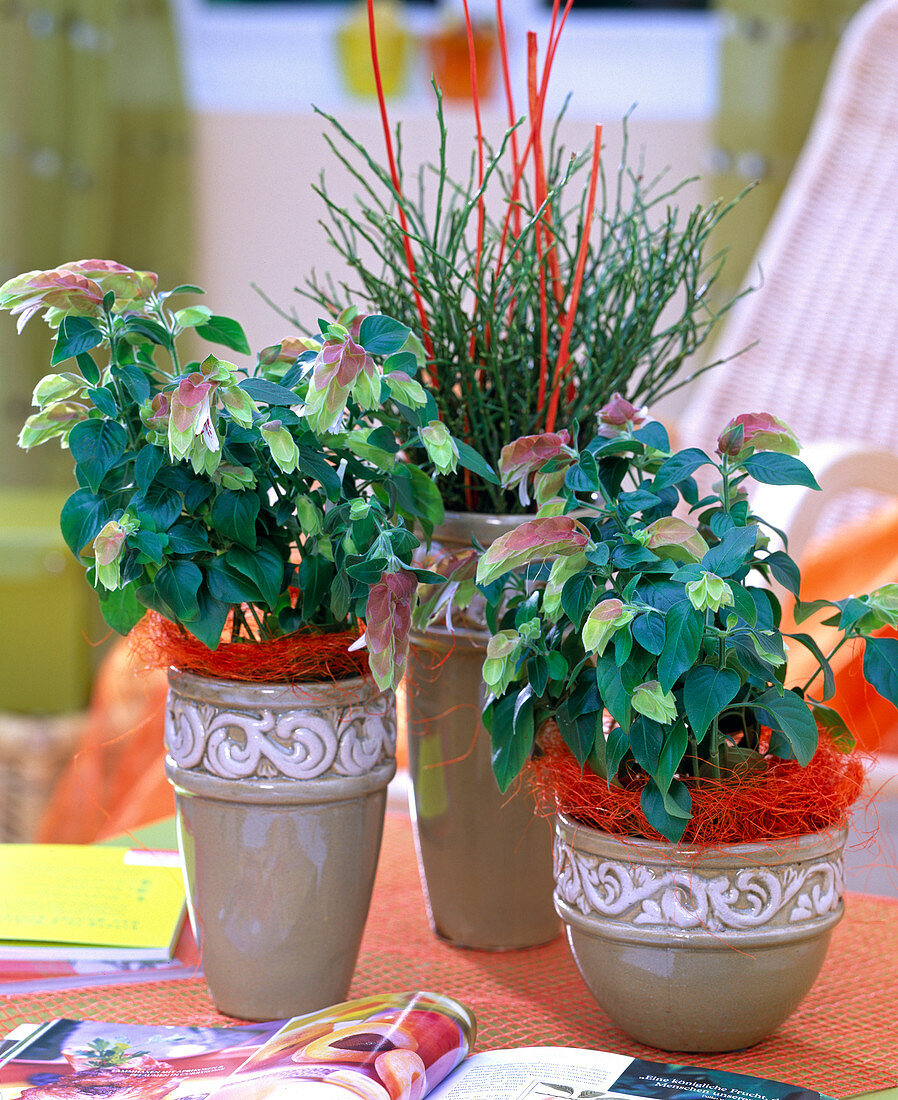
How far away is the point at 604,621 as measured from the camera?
49 cm

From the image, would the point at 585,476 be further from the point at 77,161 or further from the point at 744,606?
the point at 77,161

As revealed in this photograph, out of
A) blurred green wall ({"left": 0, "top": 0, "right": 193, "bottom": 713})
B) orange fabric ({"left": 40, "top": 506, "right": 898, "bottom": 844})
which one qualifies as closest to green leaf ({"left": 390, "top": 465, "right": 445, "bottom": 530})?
orange fabric ({"left": 40, "top": 506, "right": 898, "bottom": 844})

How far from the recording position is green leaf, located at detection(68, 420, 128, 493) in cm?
52

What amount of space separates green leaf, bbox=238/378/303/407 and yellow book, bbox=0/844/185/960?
32 cm

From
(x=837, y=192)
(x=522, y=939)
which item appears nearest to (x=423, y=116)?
(x=837, y=192)

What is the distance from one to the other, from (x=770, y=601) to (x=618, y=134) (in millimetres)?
2329

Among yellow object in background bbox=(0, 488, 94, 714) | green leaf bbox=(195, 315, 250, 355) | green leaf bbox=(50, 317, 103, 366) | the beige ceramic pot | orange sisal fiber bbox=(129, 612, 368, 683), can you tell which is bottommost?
yellow object in background bbox=(0, 488, 94, 714)

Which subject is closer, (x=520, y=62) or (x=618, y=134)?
(x=618, y=134)

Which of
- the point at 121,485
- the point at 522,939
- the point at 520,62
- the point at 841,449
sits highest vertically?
the point at 520,62

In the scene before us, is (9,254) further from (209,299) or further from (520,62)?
(520,62)

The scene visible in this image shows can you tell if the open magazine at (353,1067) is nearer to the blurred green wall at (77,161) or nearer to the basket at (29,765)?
the basket at (29,765)

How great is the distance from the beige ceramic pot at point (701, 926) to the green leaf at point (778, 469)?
0.15 m

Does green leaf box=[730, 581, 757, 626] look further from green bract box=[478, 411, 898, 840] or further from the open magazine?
the open magazine

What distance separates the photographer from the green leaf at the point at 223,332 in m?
0.58
